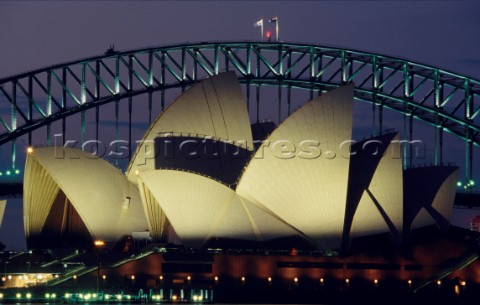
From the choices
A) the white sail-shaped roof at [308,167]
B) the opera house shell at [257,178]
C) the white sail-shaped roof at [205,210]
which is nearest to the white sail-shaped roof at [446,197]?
the opera house shell at [257,178]

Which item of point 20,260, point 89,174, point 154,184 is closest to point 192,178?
point 154,184

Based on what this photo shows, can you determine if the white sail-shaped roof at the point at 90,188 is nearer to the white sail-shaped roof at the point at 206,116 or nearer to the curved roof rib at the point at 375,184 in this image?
the white sail-shaped roof at the point at 206,116

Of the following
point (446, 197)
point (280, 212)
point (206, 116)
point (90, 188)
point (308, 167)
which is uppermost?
point (206, 116)

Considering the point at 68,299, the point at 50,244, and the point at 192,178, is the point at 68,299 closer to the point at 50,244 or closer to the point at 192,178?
the point at 192,178

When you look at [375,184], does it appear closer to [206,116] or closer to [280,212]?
[280,212]

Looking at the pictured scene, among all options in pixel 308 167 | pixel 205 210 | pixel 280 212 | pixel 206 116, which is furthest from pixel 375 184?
pixel 206 116

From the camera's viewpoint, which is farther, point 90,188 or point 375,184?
point 90,188

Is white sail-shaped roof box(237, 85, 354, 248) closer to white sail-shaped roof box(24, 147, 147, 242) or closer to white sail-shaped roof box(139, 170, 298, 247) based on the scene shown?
white sail-shaped roof box(139, 170, 298, 247)
